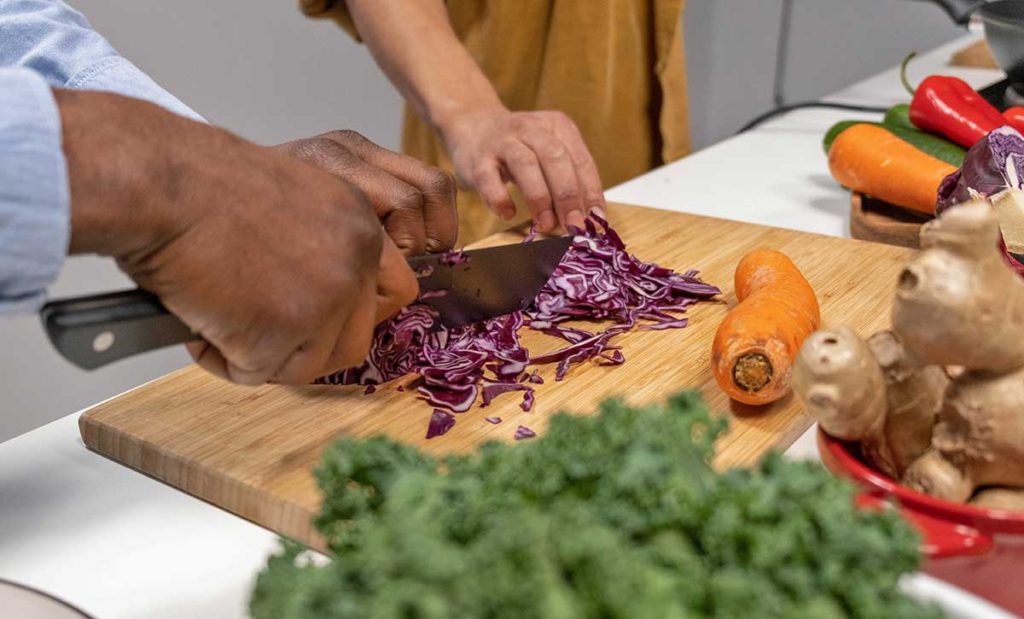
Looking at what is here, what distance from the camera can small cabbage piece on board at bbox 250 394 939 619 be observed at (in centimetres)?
59

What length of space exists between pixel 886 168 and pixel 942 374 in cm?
119

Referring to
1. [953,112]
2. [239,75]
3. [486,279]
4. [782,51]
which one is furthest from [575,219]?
[782,51]

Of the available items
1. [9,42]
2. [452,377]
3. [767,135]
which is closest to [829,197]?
[767,135]

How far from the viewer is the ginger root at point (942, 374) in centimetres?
85

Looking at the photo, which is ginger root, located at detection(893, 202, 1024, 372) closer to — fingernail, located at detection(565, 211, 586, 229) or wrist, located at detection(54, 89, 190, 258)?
wrist, located at detection(54, 89, 190, 258)

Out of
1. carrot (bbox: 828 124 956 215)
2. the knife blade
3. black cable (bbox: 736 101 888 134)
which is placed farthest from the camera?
black cable (bbox: 736 101 888 134)

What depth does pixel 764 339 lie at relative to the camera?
53.1 inches

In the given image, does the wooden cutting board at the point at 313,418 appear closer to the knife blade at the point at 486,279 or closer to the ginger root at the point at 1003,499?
the knife blade at the point at 486,279

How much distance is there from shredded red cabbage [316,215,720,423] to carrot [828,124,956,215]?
52 cm

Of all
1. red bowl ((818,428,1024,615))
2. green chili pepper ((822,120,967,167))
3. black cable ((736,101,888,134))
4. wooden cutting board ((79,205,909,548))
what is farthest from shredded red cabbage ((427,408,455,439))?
black cable ((736,101,888,134))

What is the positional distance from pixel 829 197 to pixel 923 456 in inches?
59.6

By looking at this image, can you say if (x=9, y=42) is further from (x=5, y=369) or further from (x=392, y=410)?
(x=5, y=369)

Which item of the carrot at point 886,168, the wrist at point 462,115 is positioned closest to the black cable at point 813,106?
the carrot at point 886,168

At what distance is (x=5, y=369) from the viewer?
3.24m
